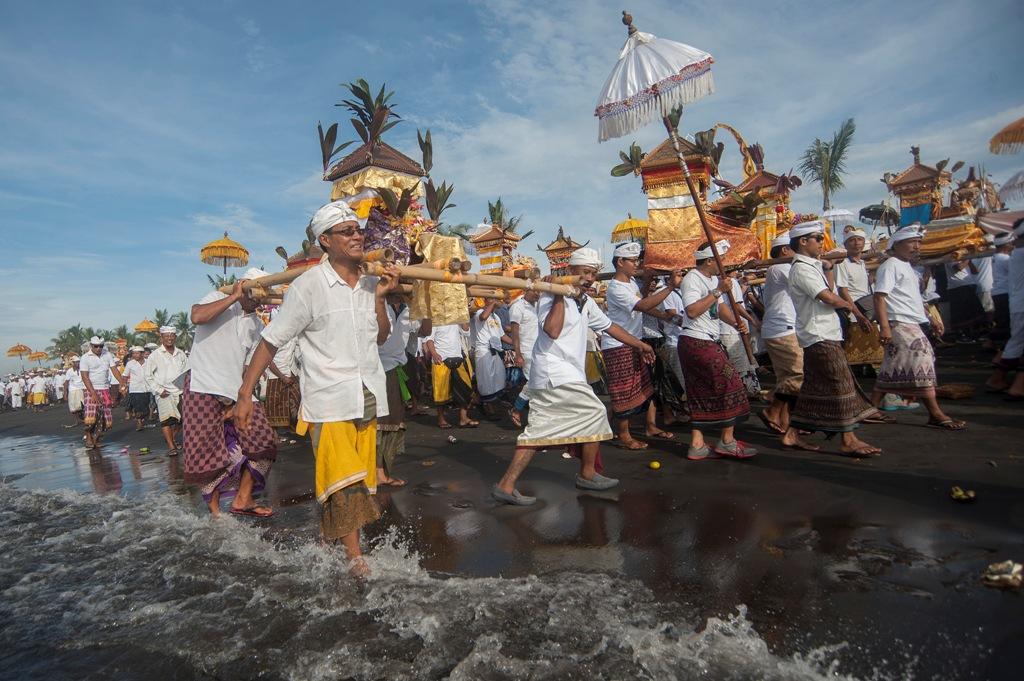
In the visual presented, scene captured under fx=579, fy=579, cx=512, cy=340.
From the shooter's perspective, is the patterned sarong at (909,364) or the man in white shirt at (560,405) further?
the patterned sarong at (909,364)

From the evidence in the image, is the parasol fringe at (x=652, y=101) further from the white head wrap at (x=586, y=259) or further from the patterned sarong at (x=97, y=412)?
the patterned sarong at (x=97, y=412)

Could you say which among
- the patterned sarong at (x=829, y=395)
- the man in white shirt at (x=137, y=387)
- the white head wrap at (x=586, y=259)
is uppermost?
the white head wrap at (x=586, y=259)

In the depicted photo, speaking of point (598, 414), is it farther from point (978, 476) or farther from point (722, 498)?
point (978, 476)

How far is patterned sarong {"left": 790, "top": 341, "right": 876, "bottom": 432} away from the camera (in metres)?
4.88

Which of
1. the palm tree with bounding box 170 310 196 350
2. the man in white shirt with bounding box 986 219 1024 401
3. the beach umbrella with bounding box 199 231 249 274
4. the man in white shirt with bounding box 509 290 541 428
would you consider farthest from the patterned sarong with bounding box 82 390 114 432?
the palm tree with bounding box 170 310 196 350

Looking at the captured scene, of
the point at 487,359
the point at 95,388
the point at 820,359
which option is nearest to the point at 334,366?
the point at 820,359

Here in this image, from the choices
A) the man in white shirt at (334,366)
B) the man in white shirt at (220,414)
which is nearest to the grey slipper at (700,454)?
the man in white shirt at (334,366)

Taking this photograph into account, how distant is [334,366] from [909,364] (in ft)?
17.7

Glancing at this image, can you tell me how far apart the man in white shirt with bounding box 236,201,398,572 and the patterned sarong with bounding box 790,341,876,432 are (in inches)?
151

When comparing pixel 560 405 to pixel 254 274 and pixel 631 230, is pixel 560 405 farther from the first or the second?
pixel 631 230

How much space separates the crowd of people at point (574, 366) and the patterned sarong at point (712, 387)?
0.01 metres

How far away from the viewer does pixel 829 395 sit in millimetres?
4961

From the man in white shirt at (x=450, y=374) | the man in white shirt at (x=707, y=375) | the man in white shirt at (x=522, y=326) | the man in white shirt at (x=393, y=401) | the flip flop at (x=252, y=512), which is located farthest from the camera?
the man in white shirt at (x=450, y=374)

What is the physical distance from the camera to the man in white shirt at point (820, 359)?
192 inches
